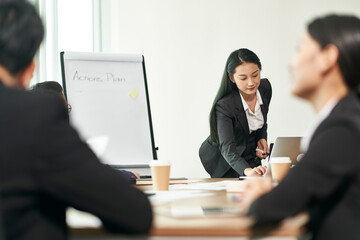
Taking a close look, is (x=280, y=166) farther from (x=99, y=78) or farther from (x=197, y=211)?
(x=99, y=78)

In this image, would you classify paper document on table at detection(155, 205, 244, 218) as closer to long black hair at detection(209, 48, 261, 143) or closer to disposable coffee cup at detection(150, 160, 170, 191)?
disposable coffee cup at detection(150, 160, 170, 191)

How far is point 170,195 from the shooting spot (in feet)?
5.47

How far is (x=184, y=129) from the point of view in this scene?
487 cm

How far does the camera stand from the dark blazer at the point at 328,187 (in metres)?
1.02

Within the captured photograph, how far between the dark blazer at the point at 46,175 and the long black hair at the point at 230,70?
2.30 meters

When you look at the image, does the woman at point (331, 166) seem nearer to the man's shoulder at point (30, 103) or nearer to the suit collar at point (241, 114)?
the man's shoulder at point (30, 103)

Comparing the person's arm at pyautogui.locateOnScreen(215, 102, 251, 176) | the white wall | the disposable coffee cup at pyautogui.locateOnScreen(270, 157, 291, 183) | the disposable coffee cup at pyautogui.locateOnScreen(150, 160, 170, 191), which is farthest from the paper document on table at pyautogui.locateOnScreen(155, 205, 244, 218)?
the white wall

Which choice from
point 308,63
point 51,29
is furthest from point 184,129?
point 308,63

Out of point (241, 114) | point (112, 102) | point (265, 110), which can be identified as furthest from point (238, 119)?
point (112, 102)

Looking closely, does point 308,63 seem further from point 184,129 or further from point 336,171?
point 184,129

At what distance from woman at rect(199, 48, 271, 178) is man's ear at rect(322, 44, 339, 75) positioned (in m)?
1.93

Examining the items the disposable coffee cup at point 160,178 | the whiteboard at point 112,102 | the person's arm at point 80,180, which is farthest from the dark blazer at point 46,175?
the whiteboard at point 112,102

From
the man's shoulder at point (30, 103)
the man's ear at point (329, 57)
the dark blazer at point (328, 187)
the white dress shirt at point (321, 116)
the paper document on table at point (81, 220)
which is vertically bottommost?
the paper document on table at point (81, 220)

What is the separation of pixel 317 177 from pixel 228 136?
2147 mm
